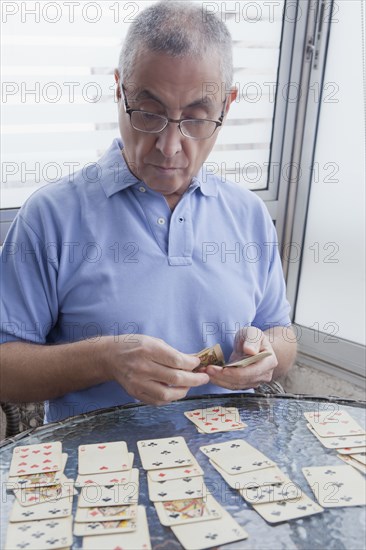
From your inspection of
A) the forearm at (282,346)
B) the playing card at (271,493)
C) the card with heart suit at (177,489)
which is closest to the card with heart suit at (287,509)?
the playing card at (271,493)

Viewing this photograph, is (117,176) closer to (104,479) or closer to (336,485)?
(104,479)

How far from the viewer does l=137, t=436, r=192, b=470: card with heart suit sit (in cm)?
128

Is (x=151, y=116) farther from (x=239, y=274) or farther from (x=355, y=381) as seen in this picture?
(x=355, y=381)

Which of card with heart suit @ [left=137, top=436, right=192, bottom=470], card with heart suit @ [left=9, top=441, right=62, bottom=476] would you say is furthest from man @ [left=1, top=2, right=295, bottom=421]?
card with heart suit @ [left=9, top=441, right=62, bottom=476]

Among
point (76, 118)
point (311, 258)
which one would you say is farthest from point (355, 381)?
point (76, 118)

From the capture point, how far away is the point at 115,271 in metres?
1.64

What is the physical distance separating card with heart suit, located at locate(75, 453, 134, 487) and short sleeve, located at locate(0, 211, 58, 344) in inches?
19.9

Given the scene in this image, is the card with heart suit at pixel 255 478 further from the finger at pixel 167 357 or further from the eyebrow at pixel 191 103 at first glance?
the eyebrow at pixel 191 103

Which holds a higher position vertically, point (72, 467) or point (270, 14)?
point (270, 14)

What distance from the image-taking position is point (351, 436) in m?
1.45

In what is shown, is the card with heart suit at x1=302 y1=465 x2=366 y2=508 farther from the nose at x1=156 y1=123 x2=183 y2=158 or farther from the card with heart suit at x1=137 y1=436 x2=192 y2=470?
the nose at x1=156 y1=123 x2=183 y2=158

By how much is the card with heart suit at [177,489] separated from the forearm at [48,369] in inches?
14.7

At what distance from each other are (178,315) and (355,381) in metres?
1.51

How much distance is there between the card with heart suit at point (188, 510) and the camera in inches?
43.5
